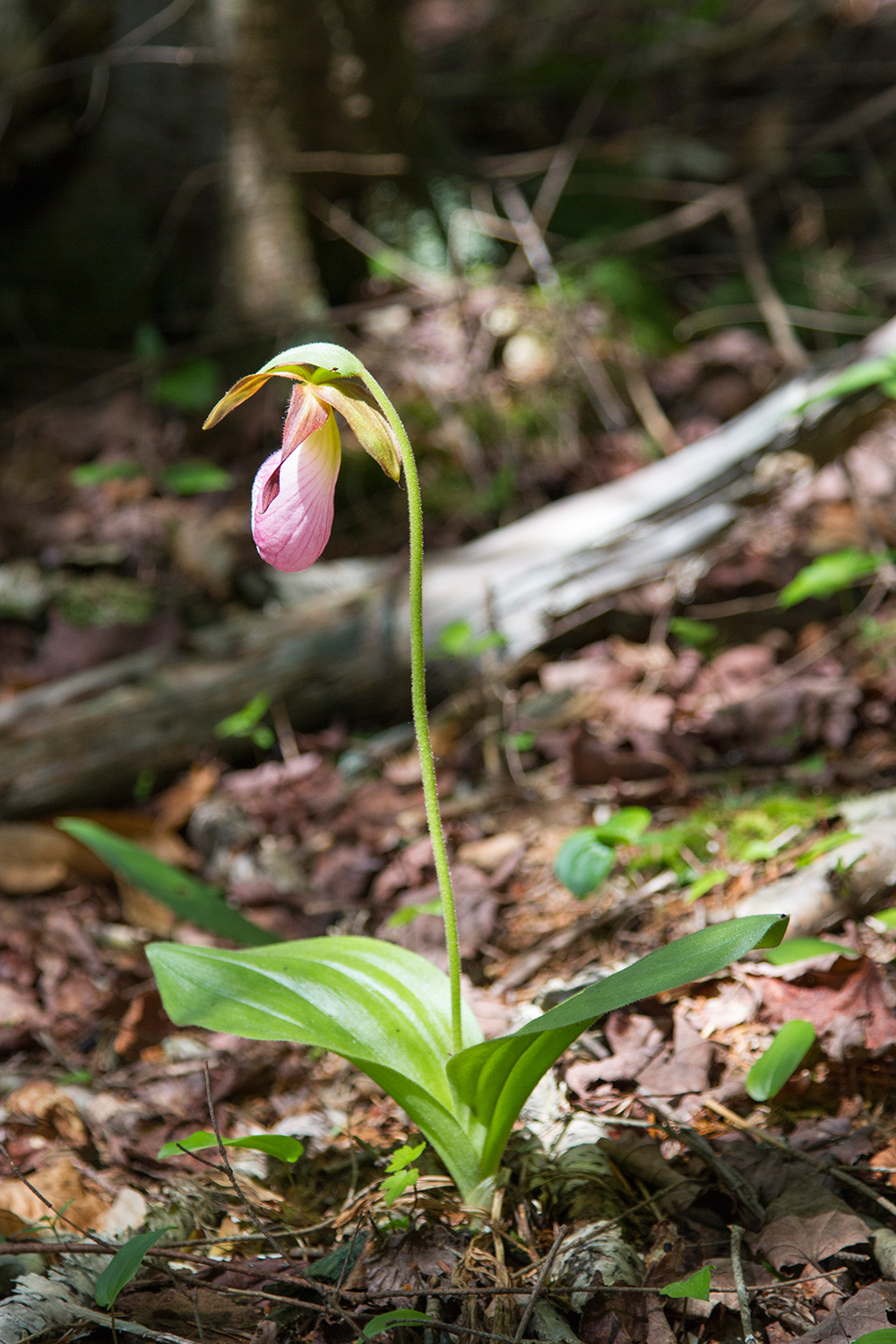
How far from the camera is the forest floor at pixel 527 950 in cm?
113

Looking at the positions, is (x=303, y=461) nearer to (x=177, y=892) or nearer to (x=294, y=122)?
(x=177, y=892)

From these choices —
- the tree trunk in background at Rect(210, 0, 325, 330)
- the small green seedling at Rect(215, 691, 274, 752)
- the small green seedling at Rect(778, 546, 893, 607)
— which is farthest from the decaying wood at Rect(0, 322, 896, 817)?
the tree trunk in background at Rect(210, 0, 325, 330)

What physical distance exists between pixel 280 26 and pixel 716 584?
9.51ft

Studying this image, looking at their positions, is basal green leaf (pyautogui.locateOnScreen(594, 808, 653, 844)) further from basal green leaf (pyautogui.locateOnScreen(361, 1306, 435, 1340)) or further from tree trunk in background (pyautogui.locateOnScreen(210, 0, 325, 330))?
tree trunk in background (pyautogui.locateOnScreen(210, 0, 325, 330))

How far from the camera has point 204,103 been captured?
3.88 m

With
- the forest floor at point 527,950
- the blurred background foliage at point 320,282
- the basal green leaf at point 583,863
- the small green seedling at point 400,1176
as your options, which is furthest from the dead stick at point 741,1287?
the blurred background foliage at point 320,282

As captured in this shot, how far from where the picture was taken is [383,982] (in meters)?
1.30

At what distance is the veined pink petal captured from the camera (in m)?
1.13

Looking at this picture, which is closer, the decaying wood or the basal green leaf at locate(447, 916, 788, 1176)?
the basal green leaf at locate(447, 916, 788, 1176)

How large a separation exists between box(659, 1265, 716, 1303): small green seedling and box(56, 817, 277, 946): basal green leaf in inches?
38.9

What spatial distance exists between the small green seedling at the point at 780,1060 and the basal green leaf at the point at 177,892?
93 centimetres

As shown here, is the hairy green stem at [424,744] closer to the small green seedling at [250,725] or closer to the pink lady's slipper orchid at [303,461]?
the pink lady's slipper orchid at [303,461]

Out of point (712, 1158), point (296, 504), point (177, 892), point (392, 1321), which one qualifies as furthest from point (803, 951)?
point (177, 892)

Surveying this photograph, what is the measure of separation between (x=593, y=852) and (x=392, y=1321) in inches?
31.9
